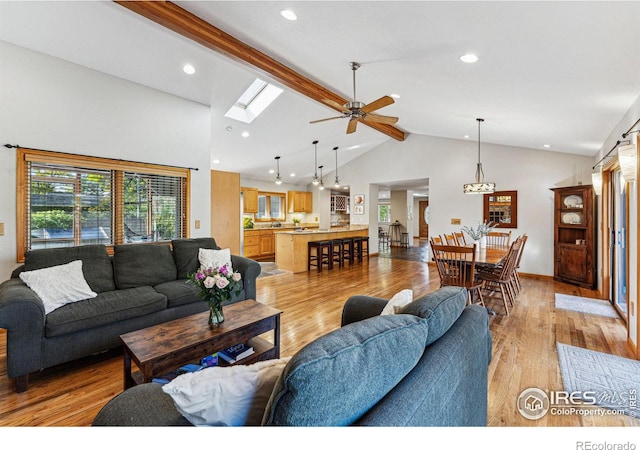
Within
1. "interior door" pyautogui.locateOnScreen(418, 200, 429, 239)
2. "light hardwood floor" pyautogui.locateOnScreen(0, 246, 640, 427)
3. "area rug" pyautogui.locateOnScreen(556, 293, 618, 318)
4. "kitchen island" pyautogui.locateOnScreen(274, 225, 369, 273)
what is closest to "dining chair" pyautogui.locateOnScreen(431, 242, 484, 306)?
"light hardwood floor" pyautogui.locateOnScreen(0, 246, 640, 427)

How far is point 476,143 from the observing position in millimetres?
6590

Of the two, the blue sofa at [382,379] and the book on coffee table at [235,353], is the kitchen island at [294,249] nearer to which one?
the book on coffee table at [235,353]

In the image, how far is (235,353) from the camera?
7.07 feet

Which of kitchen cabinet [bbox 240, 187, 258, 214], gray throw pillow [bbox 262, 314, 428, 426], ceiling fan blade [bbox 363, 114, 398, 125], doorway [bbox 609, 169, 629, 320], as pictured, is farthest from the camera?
kitchen cabinet [bbox 240, 187, 258, 214]

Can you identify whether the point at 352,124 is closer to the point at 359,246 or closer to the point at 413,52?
the point at 413,52

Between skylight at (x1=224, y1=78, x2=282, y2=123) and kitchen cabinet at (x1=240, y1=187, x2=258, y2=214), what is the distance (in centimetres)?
346

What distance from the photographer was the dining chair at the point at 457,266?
3516mm

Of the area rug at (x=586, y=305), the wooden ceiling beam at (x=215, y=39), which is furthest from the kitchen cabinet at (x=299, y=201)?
the area rug at (x=586, y=305)

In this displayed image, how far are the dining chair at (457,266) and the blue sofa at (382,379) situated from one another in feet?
7.29

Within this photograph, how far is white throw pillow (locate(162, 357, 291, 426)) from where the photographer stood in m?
0.84

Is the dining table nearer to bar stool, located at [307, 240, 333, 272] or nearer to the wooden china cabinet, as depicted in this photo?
the wooden china cabinet
